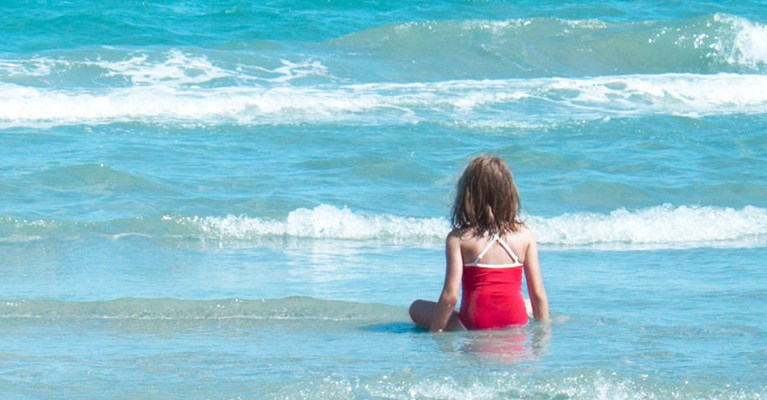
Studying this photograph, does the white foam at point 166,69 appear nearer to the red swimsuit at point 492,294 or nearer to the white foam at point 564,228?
the white foam at point 564,228

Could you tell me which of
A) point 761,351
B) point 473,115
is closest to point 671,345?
point 761,351

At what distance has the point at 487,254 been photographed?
493 centimetres

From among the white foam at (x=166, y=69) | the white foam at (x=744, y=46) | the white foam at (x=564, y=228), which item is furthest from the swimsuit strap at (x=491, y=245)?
the white foam at (x=744, y=46)

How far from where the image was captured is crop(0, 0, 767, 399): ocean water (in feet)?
14.9

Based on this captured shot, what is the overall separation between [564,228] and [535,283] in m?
3.00

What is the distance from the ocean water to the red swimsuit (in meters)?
0.10

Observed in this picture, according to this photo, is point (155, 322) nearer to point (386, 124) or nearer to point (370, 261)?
point (370, 261)

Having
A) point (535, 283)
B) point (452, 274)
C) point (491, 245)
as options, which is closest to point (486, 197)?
point (491, 245)

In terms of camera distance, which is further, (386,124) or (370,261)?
(386,124)

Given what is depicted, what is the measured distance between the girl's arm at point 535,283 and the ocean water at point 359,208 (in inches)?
3.2

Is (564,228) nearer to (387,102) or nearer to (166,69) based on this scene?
(387,102)

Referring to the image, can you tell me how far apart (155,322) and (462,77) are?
41.8 ft

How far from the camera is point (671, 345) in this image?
189 inches

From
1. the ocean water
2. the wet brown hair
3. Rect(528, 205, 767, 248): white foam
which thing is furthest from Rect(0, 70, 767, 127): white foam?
the wet brown hair
